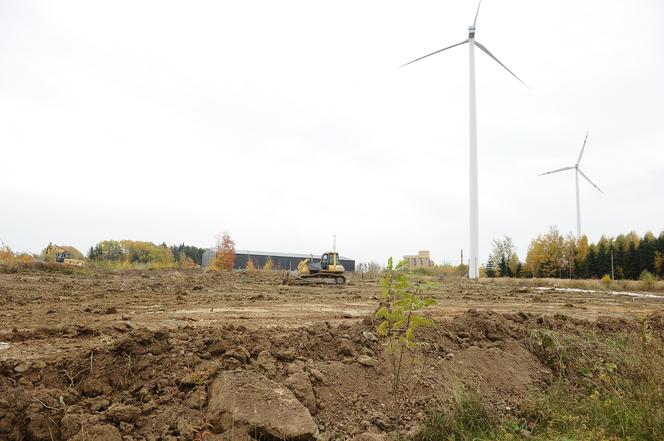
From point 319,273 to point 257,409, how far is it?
20216 millimetres

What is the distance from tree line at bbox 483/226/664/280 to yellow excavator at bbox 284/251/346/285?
40924 millimetres

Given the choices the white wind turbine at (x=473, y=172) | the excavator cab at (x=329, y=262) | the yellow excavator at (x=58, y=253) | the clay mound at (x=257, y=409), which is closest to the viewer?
the clay mound at (x=257, y=409)

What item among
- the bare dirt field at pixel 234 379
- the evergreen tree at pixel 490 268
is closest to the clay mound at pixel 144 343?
the bare dirt field at pixel 234 379

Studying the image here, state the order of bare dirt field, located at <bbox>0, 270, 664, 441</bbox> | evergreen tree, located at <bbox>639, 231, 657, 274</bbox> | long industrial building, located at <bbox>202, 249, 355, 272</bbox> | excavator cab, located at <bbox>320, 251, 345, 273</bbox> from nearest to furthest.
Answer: bare dirt field, located at <bbox>0, 270, 664, 441</bbox>, excavator cab, located at <bbox>320, 251, 345, 273</bbox>, evergreen tree, located at <bbox>639, 231, 657, 274</bbox>, long industrial building, located at <bbox>202, 249, 355, 272</bbox>

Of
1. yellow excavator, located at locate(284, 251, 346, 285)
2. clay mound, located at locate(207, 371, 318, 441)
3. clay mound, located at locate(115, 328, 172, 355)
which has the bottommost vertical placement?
clay mound, located at locate(207, 371, 318, 441)

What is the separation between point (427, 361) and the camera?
6.08 meters

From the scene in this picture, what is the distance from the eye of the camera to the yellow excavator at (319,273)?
24078mm

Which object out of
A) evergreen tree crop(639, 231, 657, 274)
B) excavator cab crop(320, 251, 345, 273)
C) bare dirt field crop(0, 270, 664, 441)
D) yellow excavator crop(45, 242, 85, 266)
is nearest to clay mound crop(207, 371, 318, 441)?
bare dirt field crop(0, 270, 664, 441)

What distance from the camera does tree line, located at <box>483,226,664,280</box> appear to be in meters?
51.9

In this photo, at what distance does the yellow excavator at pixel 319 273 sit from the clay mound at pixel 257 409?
19226mm

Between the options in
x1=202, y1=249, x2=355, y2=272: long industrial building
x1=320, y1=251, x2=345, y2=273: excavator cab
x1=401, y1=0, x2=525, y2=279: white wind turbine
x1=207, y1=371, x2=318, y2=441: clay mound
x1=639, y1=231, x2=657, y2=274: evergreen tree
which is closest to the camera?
x1=207, y1=371, x2=318, y2=441: clay mound

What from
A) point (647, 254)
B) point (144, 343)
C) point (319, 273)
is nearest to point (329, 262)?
point (319, 273)

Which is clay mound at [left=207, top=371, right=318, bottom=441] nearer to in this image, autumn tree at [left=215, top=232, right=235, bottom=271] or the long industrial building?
autumn tree at [left=215, top=232, right=235, bottom=271]

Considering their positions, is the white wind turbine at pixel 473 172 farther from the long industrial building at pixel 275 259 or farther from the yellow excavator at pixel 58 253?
the long industrial building at pixel 275 259
